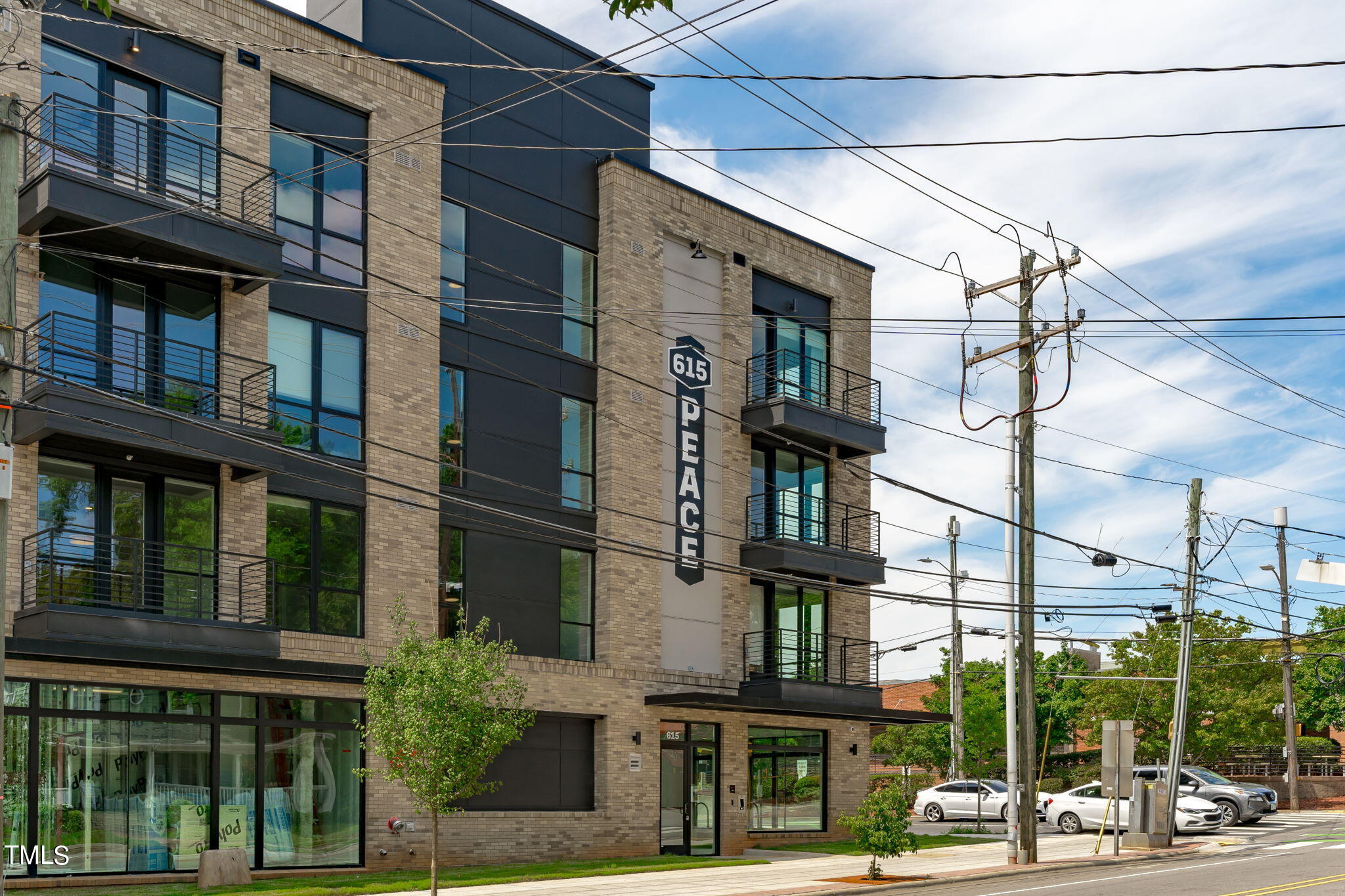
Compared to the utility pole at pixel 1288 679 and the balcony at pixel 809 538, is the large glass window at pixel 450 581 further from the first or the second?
the utility pole at pixel 1288 679

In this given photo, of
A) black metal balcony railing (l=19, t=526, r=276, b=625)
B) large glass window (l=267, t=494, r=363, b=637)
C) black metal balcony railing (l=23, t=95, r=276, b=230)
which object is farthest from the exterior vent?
black metal balcony railing (l=19, t=526, r=276, b=625)

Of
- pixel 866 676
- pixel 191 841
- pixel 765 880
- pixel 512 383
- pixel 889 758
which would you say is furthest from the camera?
pixel 889 758

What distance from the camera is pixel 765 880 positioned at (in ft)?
74.1

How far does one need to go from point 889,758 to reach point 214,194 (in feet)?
176

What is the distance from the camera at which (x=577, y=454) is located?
93.5 feet

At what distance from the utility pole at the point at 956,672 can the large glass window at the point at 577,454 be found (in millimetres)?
18822

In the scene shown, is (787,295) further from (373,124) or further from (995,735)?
(995,735)

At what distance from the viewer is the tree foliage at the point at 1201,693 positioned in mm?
50438

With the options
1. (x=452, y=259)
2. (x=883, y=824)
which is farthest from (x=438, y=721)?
(x=452, y=259)

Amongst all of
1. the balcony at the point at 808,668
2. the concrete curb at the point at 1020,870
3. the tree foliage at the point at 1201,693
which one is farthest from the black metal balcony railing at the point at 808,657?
the tree foliage at the point at 1201,693

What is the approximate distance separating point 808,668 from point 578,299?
10667 millimetres

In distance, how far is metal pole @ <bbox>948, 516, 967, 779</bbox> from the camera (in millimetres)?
46719

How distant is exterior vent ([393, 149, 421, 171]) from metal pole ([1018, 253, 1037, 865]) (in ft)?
40.8

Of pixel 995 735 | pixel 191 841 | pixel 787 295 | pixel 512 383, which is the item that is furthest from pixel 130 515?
pixel 995 735
